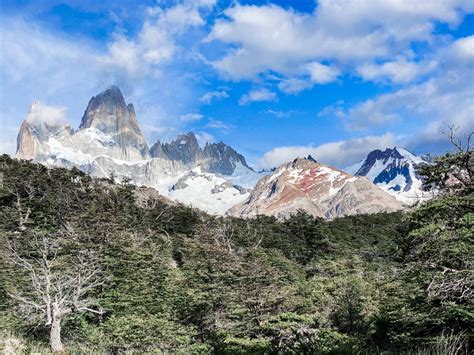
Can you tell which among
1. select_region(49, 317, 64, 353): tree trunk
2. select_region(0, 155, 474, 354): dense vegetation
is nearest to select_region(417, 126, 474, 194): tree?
select_region(0, 155, 474, 354): dense vegetation

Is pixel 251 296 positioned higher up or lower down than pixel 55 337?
higher up

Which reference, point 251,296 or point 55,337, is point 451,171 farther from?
point 55,337

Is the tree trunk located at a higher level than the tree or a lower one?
lower

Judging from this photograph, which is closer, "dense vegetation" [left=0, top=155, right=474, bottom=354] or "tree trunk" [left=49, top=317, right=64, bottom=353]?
"dense vegetation" [left=0, top=155, right=474, bottom=354]

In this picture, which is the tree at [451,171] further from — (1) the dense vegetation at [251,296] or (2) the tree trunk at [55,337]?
(2) the tree trunk at [55,337]

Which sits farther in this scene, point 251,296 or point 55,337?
point 251,296

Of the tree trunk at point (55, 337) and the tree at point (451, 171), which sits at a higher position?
the tree at point (451, 171)

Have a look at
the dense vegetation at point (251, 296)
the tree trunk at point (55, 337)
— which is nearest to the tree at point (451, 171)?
the dense vegetation at point (251, 296)

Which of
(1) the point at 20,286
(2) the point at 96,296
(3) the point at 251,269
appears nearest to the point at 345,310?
(3) the point at 251,269

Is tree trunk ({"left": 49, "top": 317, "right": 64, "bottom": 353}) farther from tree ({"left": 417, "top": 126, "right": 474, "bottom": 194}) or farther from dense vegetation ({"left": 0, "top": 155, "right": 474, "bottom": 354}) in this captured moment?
tree ({"left": 417, "top": 126, "right": 474, "bottom": 194})

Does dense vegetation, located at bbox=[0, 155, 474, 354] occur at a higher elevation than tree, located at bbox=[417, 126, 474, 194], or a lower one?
lower

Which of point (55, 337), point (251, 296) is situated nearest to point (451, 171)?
point (251, 296)

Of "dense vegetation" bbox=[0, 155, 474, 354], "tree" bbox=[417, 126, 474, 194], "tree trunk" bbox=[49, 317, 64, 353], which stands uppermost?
"tree" bbox=[417, 126, 474, 194]

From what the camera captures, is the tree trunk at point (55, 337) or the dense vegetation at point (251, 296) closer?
the dense vegetation at point (251, 296)
